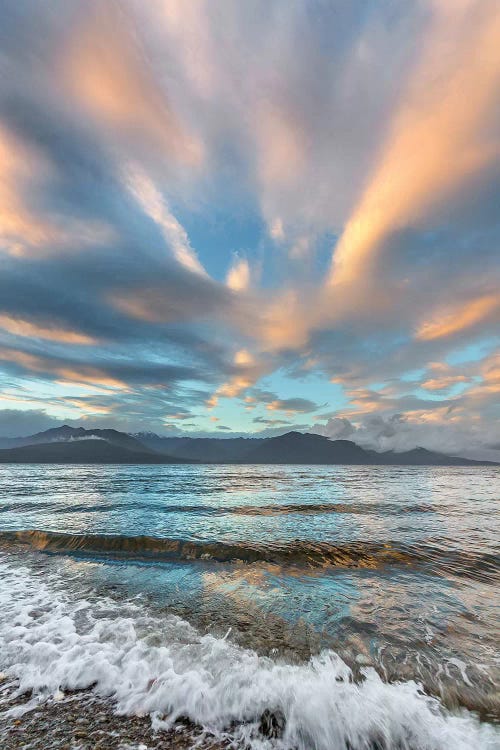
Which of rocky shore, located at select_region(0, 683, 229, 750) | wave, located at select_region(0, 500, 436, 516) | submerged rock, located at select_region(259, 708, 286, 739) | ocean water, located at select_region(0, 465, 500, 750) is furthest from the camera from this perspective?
wave, located at select_region(0, 500, 436, 516)

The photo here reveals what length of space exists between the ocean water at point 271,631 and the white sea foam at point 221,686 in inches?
1.0

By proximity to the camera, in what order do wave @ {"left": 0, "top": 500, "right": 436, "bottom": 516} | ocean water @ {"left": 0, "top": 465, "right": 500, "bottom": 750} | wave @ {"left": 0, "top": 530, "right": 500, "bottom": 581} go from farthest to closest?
wave @ {"left": 0, "top": 500, "right": 436, "bottom": 516}
wave @ {"left": 0, "top": 530, "right": 500, "bottom": 581}
ocean water @ {"left": 0, "top": 465, "right": 500, "bottom": 750}

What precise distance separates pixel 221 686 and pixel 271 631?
7.52 feet

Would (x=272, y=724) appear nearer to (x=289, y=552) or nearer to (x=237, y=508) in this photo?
(x=289, y=552)

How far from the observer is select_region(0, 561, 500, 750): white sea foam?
4496 mm

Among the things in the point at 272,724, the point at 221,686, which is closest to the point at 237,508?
the point at 221,686

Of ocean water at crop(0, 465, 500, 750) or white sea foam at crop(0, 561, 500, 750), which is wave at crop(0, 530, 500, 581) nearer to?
ocean water at crop(0, 465, 500, 750)

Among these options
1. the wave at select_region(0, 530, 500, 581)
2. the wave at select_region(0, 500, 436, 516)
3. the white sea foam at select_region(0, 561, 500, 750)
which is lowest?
the white sea foam at select_region(0, 561, 500, 750)

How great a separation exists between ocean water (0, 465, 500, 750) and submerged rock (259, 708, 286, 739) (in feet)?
0.32

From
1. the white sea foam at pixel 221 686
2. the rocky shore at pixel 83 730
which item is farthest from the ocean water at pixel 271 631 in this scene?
the rocky shore at pixel 83 730

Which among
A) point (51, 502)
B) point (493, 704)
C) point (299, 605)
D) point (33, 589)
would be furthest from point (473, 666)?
point (51, 502)

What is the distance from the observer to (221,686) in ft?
17.6

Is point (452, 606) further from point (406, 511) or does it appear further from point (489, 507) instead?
point (489, 507)

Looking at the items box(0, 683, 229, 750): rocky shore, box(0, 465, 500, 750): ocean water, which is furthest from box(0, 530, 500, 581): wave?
box(0, 683, 229, 750): rocky shore
